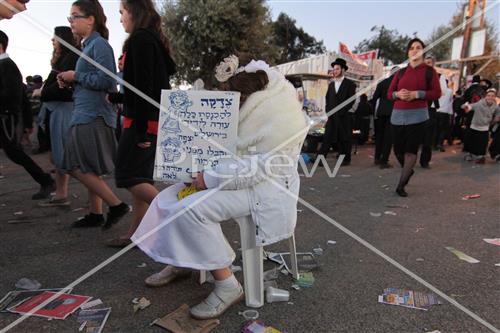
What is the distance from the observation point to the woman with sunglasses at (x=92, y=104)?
3.19m

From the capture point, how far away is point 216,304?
2178 millimetres

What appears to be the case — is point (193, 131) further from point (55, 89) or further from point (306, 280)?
point (55, 89)

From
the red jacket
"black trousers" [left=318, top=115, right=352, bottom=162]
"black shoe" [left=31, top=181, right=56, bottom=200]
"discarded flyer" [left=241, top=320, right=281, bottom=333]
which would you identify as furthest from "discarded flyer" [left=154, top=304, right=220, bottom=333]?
"black trousers" [left=318, top=115, right=352, bottom=162]

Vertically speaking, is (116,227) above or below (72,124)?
below

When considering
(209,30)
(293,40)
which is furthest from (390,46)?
(209,30)

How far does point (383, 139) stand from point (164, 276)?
652 cm

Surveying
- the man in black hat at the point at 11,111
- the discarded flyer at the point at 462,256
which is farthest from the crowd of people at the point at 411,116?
the man in black hat at the point at 11,111

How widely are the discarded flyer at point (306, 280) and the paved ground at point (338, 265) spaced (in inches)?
2.5

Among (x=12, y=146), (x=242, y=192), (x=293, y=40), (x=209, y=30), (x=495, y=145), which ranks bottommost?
(x=495, y=145)

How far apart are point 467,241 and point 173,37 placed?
18598mm

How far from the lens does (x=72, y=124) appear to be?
3299mm

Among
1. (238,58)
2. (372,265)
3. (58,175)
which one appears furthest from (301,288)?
(58,175)

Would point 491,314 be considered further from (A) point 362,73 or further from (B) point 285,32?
(B) point 285,32

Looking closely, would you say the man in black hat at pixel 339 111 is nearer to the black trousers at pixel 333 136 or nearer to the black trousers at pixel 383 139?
the black trousers at pixel 333 136
